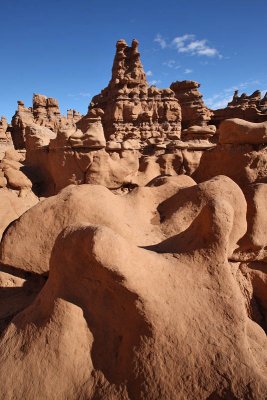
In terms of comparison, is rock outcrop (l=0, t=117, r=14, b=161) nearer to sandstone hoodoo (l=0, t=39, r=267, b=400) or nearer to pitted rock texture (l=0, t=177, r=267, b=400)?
sandstone hoodoo (l=0, t=39, r=267, b=400)

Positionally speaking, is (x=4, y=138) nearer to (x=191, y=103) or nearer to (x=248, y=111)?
(x=191, y=103)

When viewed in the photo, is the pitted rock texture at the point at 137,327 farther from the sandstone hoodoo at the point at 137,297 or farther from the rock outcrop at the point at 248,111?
the rock outcrop at the point at 248,111

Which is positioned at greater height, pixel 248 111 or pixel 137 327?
pixel 248 111

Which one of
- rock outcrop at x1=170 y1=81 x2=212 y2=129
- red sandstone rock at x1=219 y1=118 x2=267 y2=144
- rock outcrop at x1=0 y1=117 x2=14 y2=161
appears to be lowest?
rock outcrop at x1=0 y1=117 x2=14 y2=161

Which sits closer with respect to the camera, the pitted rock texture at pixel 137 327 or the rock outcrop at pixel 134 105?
the pitted rock texture at pixel 137 327

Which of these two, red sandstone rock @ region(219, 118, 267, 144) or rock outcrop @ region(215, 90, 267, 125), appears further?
rock outcrop @ region(215, 90, 267, 125)

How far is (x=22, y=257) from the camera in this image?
264 centimetres

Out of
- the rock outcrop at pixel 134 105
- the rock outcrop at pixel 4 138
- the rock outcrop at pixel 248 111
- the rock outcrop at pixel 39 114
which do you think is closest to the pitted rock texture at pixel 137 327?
the rock outcrop at pixel 134 105

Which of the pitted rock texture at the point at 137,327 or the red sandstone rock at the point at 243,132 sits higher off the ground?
the red sandstone rock at the point at 243,132

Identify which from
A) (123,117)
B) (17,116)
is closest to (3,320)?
(123,117)

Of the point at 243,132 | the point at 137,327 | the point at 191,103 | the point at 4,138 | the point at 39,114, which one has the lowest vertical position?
the point at 4,138

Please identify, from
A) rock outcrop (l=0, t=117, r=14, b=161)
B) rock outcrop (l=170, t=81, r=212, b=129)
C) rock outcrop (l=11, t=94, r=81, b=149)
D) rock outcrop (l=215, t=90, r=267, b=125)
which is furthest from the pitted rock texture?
rock outcrop (l=11, t=94, r=81, b=149)

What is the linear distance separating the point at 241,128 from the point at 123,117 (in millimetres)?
14607

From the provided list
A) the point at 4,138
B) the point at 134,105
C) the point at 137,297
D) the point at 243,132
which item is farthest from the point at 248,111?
the point at 137,297
